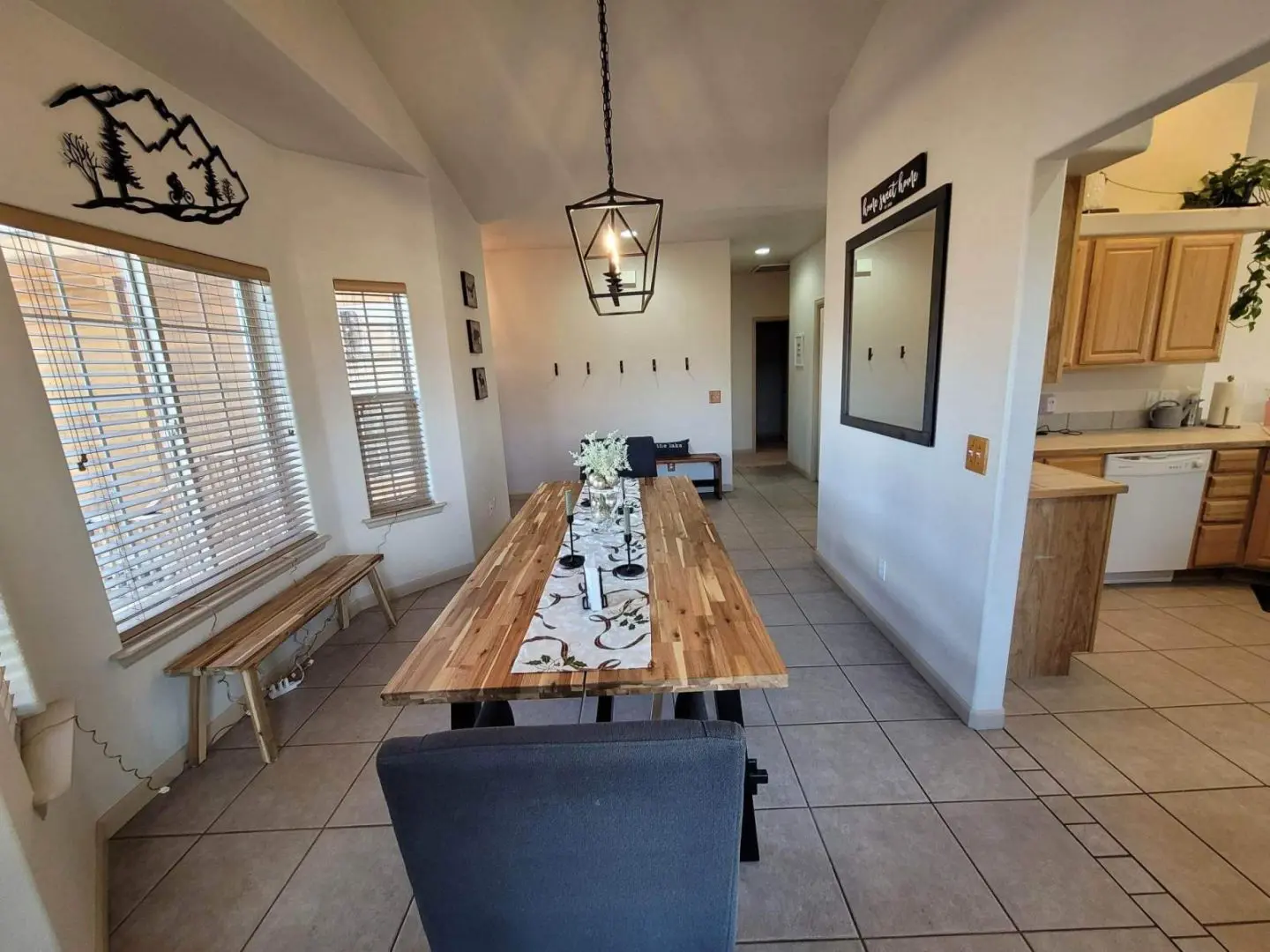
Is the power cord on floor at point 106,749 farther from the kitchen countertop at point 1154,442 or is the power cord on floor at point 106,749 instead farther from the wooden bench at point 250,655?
the kitchen countertop at point 1154,442

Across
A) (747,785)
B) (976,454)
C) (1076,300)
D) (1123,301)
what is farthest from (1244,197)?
(747,785)

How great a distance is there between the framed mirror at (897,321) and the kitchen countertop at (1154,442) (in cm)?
105

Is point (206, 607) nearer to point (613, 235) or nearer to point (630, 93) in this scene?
point (613, 235)

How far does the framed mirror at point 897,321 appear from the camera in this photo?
84.5 inches

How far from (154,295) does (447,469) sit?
1.78 meters

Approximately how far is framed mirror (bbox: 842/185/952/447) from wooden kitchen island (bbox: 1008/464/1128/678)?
60cm

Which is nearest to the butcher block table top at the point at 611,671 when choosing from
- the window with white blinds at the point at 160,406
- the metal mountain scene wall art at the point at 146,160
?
the window with white blinds at the point at 160,406

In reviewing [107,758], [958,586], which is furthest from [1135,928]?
[107,758]

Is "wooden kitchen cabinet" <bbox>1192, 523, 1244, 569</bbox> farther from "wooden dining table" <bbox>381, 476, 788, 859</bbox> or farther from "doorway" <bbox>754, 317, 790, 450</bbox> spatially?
"doorway" <bbox>754, 317, 790, 450</bbox>

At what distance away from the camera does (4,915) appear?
1.06 meters

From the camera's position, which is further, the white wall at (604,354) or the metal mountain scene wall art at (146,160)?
the white wall at (604,354)

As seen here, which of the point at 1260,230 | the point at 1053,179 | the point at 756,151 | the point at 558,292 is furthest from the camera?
the point at 558,292

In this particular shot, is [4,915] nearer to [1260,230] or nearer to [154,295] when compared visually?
[154,295]

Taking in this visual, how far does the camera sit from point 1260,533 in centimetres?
293
